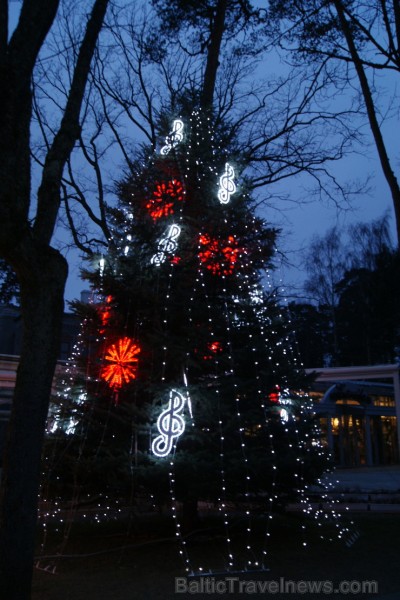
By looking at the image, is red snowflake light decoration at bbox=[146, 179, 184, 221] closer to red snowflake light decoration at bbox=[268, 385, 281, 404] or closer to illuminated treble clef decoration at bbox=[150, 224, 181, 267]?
illuminated treble clef decoration at bbox=[150, 224, 181, 267]

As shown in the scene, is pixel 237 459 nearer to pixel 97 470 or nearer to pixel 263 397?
pixel 263 397

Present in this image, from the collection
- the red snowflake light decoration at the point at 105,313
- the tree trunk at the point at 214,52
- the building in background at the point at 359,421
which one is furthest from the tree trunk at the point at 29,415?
the building in background at the point at 359,421

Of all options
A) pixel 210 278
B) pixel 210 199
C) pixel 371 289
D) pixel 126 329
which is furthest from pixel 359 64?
pixel 371 289

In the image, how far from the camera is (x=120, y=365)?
8.29m

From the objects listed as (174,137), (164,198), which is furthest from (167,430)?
(174,137)

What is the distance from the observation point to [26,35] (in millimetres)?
5949

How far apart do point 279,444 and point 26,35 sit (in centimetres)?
598

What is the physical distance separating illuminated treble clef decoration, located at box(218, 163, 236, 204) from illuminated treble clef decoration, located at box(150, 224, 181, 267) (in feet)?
3.11

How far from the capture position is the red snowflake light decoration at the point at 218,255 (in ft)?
29.7

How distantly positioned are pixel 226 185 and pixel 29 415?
555 centimetres

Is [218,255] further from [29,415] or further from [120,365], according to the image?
[29,415]

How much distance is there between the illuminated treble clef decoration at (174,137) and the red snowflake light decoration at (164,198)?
2.06 feet

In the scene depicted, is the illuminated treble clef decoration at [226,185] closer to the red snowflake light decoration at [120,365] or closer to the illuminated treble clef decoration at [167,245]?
the illuminated treble clef decoration at [167,245]

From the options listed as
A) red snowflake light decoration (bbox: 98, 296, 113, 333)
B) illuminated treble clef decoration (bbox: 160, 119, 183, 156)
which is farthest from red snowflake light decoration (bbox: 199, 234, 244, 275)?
illuminated treble clef decoration (bbox: 160, 119, 183, 156)
